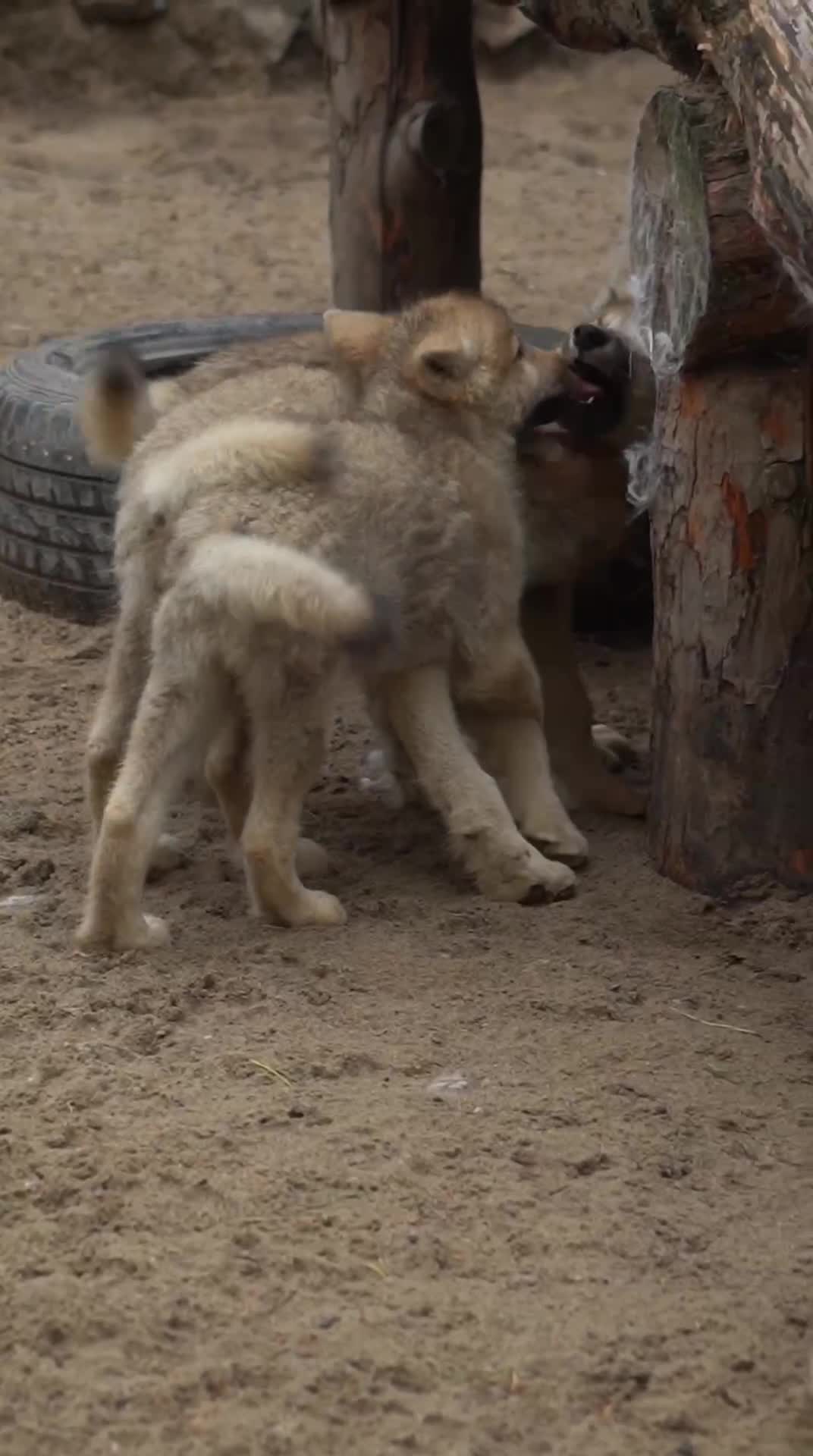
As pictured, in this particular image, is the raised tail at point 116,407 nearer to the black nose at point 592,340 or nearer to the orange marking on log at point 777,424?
the black nose at point 592,340

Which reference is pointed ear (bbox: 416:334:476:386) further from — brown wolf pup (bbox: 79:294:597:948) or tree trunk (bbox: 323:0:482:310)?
tree trunk (bbox: 323:0:482:310)

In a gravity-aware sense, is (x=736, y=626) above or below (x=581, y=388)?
below

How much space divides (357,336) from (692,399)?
896 millimetres

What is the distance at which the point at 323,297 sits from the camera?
10.4m

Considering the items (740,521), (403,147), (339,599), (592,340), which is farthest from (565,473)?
(403,147)

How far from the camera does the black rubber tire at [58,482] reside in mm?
6477

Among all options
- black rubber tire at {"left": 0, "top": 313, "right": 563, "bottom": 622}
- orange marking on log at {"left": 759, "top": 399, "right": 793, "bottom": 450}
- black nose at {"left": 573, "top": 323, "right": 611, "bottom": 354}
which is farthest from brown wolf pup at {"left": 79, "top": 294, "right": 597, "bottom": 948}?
black rubber tire at {"left": 0, "top": 313, "right": 563, "bottom": 622}

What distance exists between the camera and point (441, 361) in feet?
15.8

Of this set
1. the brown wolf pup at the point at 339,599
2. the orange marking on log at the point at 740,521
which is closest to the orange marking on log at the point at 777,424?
the orange marking on log at the point at 740,521

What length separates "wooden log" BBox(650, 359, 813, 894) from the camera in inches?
173

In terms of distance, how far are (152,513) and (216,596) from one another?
13.1 inches

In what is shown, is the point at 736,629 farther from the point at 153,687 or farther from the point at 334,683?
the point at 153,687

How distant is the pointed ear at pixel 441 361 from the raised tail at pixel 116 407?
68 centimetres

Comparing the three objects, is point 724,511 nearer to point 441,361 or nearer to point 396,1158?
point 441,361
